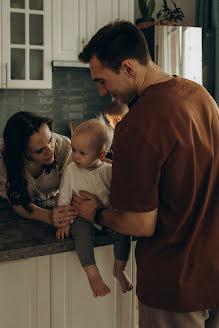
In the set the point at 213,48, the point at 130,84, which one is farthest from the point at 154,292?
the point at 213,48

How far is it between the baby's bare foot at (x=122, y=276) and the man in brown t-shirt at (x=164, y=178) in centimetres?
34

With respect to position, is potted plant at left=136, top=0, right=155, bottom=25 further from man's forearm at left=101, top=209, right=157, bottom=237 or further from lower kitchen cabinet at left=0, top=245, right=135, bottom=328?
man's forearm at left=101, top=209, right=157, bottom=237

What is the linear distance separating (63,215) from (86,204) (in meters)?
0.10

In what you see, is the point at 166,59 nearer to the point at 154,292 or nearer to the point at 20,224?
the point at 20,224

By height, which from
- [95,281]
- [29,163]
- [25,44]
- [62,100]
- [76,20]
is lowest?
[95,281]

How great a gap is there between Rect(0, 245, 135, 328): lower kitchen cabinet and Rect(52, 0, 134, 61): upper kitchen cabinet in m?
2.05

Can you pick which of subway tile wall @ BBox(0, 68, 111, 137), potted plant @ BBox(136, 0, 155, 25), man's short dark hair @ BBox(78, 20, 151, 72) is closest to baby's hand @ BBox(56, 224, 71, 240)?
man's short dark hair @ BBox(78, 20, 151, 72)

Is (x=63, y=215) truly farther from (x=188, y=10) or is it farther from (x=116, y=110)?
(x=188, y=10)

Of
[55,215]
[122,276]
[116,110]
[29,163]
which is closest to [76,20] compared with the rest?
[116,110]

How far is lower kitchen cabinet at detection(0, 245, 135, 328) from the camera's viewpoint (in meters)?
1.57

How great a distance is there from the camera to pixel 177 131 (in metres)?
1.15

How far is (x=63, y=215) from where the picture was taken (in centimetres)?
159

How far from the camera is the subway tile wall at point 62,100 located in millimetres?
3610

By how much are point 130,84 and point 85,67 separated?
239 centimetres
